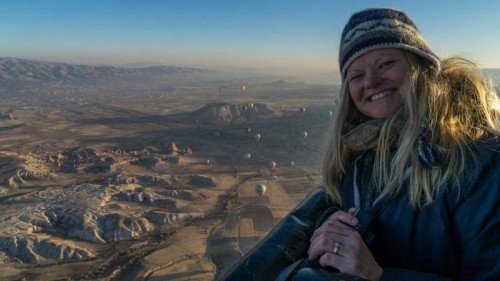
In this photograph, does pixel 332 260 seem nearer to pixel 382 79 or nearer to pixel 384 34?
pixel 382 79

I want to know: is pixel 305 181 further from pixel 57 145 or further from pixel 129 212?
pixel 57 145

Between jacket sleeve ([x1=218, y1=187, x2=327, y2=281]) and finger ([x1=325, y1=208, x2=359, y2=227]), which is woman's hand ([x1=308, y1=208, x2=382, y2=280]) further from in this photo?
jacket sleeve ([x1=218, y1=187, x2=327, y2=281])

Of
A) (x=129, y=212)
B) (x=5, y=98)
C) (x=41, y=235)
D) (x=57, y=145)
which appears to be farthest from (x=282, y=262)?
(x=5, y=98)

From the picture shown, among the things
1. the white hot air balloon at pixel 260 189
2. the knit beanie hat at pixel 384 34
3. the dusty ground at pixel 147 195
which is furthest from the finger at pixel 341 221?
the white hot air balloon at pixel 260 189

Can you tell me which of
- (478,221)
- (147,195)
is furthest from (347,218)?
(147,195)

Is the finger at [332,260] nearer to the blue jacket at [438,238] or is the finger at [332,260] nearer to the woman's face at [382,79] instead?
the blue jacket at [438,238]

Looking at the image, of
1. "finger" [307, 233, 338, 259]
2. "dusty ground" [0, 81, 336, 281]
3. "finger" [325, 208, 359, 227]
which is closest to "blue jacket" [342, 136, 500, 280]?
"finger" [325, 208, 359, 227]
